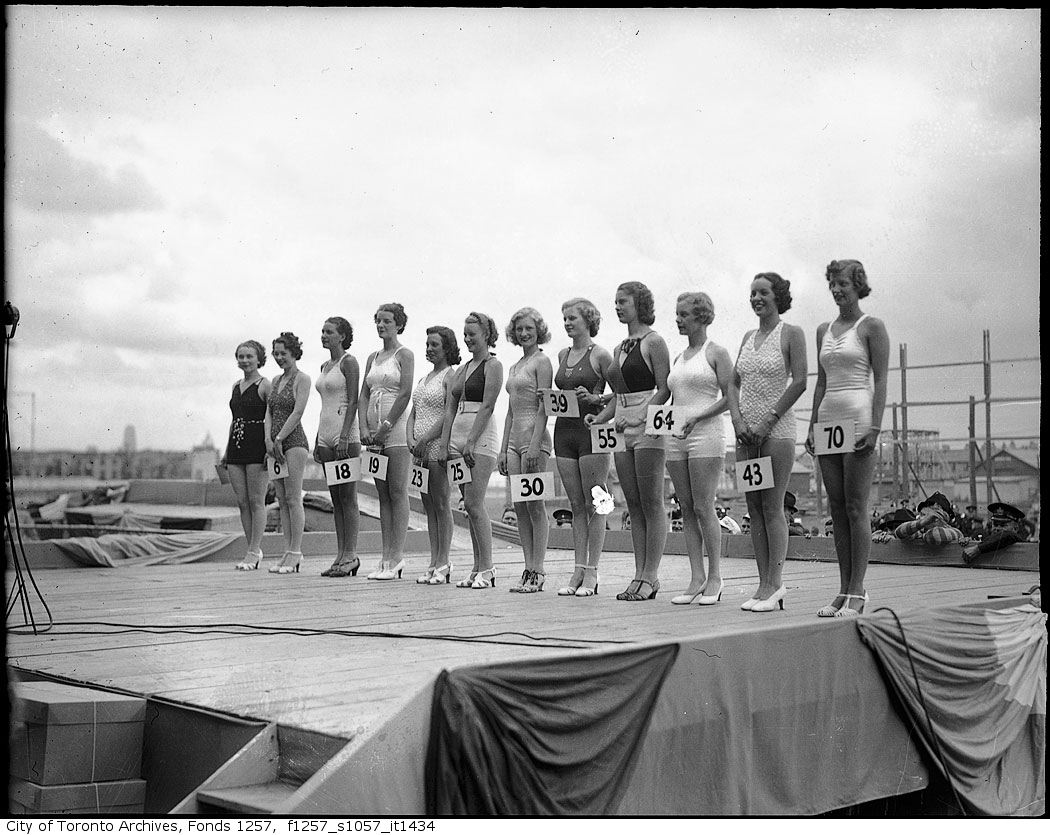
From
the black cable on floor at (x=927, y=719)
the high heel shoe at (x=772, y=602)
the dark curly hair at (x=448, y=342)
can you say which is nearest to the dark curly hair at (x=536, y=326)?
the dark curly hair at (x=448, y=342)

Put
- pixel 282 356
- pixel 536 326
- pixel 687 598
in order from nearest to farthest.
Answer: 1. pixel 687 598
2. pixel 536 326
3. pixel 282 356

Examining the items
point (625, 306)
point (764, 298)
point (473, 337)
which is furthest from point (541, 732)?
point (473, 337)

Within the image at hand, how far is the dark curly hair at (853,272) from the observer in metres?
4.86

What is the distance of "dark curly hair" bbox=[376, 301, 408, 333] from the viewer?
22.4 feet

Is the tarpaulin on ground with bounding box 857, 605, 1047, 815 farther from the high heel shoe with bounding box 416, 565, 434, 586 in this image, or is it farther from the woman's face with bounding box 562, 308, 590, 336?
the high heel shoe with bounding box 416, 565, 434, 586

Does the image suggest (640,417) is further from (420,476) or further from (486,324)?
(420,476)

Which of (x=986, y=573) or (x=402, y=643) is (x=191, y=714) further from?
(x=986, y=573)

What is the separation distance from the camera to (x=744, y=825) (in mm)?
3562

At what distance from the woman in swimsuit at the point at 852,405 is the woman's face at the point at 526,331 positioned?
1662 millimetres

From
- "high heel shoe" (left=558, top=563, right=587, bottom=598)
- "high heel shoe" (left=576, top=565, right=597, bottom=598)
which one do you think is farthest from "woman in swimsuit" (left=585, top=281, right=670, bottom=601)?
"high heel shoe" (left=558, top=563, right=587, bottom=598)

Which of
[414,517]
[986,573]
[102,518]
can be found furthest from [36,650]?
[102,518]

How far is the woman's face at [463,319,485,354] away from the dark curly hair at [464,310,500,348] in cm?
2

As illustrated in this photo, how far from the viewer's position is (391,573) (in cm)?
700

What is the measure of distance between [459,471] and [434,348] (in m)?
0.76
